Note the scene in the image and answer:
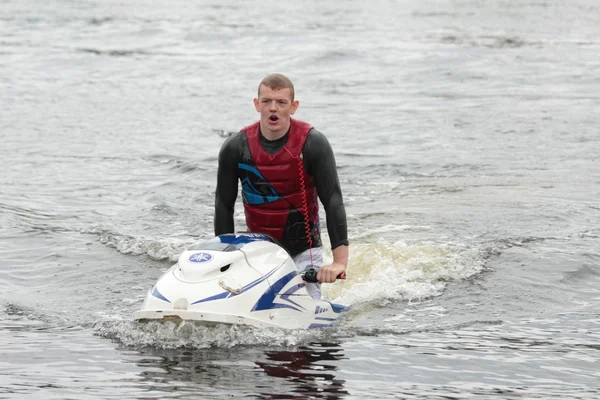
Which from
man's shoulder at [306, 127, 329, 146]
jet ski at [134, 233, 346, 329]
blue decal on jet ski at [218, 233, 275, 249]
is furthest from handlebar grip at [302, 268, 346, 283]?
man's shoulder at [306, 127, 329, 146]

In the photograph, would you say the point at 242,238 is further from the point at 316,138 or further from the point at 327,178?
the point at 316,138

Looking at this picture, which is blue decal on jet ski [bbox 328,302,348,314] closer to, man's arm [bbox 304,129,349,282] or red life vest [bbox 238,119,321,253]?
red life vest [bbox 238,119,321,253]

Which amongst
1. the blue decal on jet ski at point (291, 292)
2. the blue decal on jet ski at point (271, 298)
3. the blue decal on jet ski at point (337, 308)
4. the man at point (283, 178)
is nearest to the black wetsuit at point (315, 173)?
the man at point (283, 178)

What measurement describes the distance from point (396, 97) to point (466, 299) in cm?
1382

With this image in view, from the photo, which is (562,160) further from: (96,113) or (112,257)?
(96,113)

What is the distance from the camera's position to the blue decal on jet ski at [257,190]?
8141 mm

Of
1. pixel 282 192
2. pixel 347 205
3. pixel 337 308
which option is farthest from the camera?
pixel 347 205

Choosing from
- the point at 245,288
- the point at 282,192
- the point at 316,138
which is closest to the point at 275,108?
the point at 316,138

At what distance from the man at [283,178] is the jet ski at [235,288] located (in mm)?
227

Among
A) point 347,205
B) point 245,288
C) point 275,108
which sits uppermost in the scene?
point 275,108

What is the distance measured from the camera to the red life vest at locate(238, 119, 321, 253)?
26.3 ft

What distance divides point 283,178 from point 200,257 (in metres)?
0.89

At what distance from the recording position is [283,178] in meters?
8.09

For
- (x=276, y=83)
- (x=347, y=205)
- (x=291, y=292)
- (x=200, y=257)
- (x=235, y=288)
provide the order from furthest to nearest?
1. (x=347, y=205)
2. (x=291, y=292)
3. (x=276, y=83)
4. (x=200, y=257)
5. (x=235, y=288)
